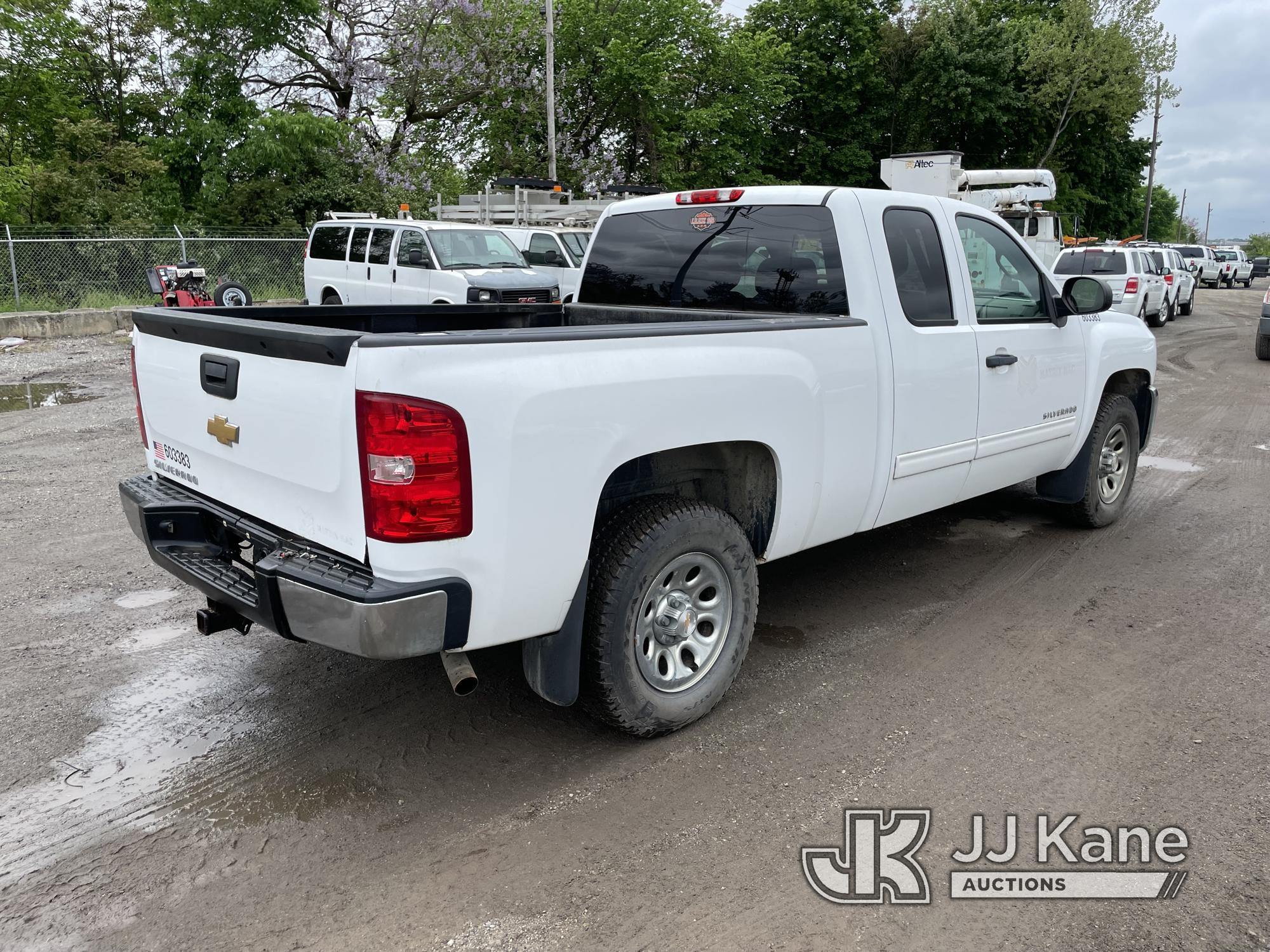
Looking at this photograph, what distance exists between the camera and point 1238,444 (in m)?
9.23

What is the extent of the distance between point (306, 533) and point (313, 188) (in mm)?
25752

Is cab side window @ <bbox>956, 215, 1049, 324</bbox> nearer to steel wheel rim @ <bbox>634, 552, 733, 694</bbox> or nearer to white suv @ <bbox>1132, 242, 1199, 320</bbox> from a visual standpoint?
steel wheel rim @ <bbox>634, 552, 733, 694</bbox>

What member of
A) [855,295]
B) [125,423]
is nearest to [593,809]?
[855,295]

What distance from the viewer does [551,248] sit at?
18.7m

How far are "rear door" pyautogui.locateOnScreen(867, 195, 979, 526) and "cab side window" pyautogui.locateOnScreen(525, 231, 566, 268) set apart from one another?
47.2 feet

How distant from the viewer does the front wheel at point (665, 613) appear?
3.33 m

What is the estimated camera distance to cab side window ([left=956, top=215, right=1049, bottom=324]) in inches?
192

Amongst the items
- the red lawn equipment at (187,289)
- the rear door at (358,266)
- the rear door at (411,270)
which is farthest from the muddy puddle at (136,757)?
the red lawn equipment at (187,289)

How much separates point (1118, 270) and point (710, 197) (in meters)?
18.3

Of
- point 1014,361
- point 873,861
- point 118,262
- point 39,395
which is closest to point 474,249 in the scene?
point 39,395

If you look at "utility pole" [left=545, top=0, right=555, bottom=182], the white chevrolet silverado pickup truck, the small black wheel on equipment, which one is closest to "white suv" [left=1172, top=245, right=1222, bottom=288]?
"utility pole" [left=545, top=0, right=555, bottom=182]

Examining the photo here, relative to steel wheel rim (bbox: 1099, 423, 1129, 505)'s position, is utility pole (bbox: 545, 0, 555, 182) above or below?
above

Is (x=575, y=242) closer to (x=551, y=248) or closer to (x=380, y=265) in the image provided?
(x=551, y=248)

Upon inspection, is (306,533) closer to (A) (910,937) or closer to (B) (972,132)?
(A) (910,937)
